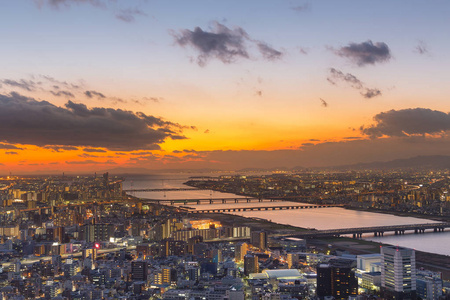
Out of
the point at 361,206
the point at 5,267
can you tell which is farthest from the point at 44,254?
the point at 361,206

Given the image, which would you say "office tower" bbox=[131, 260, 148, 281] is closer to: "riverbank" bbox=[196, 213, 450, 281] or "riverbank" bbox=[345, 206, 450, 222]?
"riverbank" bbox=[196, 213, 450, 281]

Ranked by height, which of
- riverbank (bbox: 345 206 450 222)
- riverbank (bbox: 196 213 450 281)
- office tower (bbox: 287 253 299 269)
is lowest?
riverbank (bbox: 345 206 450 222)

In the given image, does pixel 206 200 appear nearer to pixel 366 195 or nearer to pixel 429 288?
pixel 366 195

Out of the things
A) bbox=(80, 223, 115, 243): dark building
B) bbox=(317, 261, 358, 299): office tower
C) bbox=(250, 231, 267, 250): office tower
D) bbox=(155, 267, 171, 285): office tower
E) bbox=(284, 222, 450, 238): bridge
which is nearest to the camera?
bbox=(317, 261, 358, 299): office tower

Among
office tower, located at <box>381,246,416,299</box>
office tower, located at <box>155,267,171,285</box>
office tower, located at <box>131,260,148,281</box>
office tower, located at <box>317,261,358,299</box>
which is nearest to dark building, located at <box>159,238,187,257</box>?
office tower, located at <box>131,260,148,281</box>

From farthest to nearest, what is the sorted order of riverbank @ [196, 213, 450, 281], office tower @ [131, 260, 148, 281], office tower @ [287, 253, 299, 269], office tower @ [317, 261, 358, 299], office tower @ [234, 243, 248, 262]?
office tower @ [234, 243, 248, 262] < office tower @ [287, 253, 299, 269] < riverbank @ [196, 213, 450, 281] < office tower @ [131, 260, 148, 281] < office tower @ [317, 261, 358, 299]

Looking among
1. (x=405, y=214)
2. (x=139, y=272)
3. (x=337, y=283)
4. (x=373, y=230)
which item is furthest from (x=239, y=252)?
(x=405, y=214)

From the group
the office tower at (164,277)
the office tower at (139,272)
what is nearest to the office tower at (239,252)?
the office tower at (164,277)

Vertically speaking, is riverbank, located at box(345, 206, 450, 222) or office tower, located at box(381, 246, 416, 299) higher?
office tower, located at box(381, 246, 416, 299)
